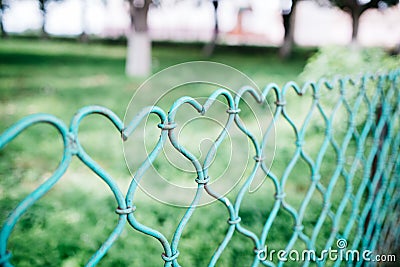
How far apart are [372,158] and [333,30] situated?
2687 cm

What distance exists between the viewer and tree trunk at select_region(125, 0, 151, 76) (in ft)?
33.3

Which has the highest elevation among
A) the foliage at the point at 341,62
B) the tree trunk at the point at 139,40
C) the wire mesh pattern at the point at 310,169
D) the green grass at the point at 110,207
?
the tree trunk at the point at 139,40

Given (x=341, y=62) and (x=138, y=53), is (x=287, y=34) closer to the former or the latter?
(x=138, y=53)

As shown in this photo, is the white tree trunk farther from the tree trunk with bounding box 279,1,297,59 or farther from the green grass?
the tree trunk with bounding box 279,1,297,59

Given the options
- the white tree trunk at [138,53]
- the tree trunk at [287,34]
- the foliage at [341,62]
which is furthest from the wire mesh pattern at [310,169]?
the tree trunk at [287,34]

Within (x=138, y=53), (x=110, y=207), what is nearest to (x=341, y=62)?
(x=110, y=207)

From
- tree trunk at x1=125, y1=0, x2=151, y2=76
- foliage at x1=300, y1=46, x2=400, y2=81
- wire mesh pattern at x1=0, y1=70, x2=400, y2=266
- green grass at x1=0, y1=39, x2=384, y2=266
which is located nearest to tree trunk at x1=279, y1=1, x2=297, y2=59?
tree trunk at x1=125, y1=0, x2=151, y2=76

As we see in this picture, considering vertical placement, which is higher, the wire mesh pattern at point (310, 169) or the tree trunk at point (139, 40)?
the tree trunk at point (139, 40)

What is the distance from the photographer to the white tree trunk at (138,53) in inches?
402

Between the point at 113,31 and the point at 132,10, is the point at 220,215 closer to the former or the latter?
the point at 132,10

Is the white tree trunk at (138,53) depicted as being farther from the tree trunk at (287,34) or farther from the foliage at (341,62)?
the tree trunk at (287,34)

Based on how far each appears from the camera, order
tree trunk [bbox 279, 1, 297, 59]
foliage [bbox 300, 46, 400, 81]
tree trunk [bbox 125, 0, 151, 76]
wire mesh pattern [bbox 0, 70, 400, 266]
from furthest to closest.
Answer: tree trunk [bbox 279, 1, 297, 59] < tree trunk [bbox 125, 0, 151, 76] < foliage [bbox 300, 46, 400, 81] < wire mesh pattern [bbox 0, 70, 400, 266]

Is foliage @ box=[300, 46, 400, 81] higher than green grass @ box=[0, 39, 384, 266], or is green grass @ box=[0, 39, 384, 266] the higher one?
foliage @ box=[300, 46, 400, 81]

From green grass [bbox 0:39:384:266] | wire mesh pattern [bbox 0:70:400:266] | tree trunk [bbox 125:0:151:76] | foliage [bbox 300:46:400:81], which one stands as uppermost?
tree trunk [bbox 125:0:151:76]
